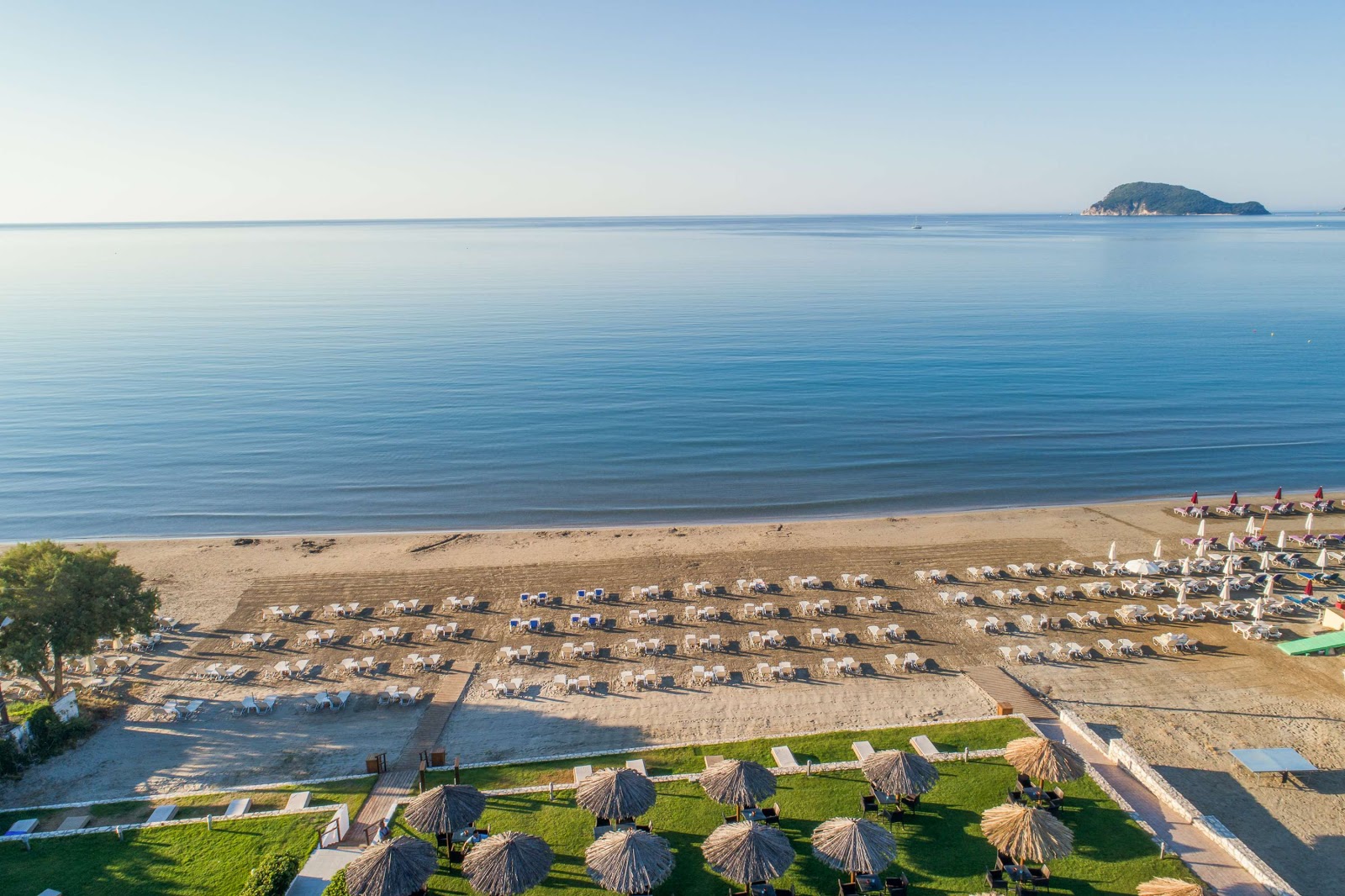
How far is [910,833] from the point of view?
17.2 metres

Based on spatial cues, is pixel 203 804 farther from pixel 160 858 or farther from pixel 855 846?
pixel 855 846

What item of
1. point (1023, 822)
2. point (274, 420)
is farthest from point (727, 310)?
point (1023, 822)

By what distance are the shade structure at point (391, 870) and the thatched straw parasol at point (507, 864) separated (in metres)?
0.85

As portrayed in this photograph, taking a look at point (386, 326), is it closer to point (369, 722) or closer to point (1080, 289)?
point (369, 722)

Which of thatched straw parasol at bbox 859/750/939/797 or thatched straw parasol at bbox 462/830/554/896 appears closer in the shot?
thatched straw parasol at bbox 462/830/554/896

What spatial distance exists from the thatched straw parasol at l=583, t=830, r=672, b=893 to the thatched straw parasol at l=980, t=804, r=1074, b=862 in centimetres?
680

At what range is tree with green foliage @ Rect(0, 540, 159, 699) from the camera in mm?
21969

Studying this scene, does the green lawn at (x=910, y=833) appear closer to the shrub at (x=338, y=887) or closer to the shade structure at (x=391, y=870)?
the shade structure at (x=391, y=870)

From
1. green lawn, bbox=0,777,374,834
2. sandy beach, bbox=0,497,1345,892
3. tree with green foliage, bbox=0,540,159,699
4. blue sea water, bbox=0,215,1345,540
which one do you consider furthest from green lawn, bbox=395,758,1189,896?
blue sea water, bbox=0,215,1345,540

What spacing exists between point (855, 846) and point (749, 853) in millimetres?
2141

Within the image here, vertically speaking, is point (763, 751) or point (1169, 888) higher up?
point (1169, 888)

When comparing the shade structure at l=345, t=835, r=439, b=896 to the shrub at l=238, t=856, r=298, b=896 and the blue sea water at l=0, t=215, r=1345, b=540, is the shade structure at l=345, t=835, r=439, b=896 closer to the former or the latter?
the shrub at l=238, t=856, r=298, b=896

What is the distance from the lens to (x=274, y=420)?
59.5 meters

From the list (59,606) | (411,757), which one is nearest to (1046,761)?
(411,757)
